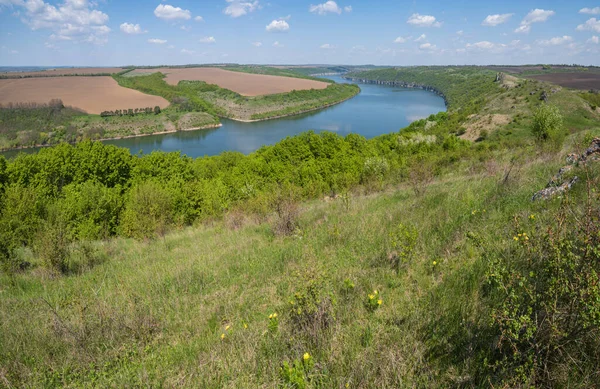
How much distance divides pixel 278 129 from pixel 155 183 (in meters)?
57.9

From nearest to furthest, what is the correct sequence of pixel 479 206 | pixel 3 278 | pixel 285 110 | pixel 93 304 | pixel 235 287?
pixel 93 304
pixel 235 287
pixel 479 206
pixel 3 278
pixel 285 110

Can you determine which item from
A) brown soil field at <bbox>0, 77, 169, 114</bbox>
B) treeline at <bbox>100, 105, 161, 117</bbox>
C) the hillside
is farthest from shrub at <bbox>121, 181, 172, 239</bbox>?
brown soil field at <bbox>0, 77, 169, 114</bbox>

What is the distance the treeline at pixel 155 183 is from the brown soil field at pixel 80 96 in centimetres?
7551

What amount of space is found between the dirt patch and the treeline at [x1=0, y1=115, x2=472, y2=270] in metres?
9.84

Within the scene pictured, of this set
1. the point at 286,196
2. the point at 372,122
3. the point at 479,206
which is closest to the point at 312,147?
the point at 286,196

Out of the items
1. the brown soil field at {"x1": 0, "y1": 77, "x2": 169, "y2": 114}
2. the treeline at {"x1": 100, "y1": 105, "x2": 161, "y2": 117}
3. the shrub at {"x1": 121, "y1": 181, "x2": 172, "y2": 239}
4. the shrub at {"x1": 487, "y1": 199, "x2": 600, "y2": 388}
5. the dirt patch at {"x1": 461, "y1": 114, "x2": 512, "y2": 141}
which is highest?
the brown soil field at {"x1": 0, "y1": 77, "x2": 169, "y2": 114}

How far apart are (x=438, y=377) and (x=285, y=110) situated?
10582 centimetres

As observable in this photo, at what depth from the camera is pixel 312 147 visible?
3900 centimetres

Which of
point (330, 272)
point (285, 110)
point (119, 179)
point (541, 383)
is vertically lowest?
point (119, 179)

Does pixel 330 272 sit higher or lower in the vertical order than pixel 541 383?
lower

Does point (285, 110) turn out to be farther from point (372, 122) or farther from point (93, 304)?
point (93, 304)

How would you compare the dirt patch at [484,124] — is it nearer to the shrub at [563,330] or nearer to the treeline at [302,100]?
the shrub at [563,330]

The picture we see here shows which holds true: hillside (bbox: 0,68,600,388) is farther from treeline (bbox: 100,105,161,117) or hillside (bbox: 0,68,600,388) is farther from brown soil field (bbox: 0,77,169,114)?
brown soil field (bbox: 0,77,169,114)

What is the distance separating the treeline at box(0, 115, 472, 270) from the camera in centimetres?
1404
